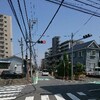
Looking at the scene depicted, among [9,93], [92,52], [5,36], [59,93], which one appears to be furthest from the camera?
[5,36]

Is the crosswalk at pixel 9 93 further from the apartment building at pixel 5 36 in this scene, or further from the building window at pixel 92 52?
the apartment building at pixel 5 36

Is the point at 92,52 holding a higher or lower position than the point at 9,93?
higher

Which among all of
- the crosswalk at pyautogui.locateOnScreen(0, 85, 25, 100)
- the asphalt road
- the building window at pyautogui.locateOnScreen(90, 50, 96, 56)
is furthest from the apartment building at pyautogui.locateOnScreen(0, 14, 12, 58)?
the crosswalk at pyautogui.locateOnScreen(0, 85, 25, 100)

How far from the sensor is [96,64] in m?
63.3

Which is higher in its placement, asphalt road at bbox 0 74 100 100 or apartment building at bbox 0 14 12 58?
apartment building at bbox 0 14 12 58

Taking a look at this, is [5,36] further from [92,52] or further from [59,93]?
[59,93]

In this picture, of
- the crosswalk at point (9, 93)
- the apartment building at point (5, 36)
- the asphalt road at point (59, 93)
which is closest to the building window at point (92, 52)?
the asphalt road at point (59, 93)

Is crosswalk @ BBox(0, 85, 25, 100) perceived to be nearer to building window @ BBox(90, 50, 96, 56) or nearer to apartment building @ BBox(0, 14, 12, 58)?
building window @ BBox(90, 50, 96, 56)

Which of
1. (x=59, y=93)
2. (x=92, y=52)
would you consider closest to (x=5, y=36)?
(x=92, y=52)

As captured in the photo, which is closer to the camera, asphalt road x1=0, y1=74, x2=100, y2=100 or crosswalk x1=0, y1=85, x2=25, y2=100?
asphalt road x1=0, y1=74, x2=100, y2=100

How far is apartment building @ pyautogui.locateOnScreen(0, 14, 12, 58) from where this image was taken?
4208 inches

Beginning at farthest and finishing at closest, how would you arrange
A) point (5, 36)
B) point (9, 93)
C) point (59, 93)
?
point (5, 36)
point (9, 93)
point (59, 93)

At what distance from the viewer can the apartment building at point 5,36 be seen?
107 meters

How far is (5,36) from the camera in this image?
109m
